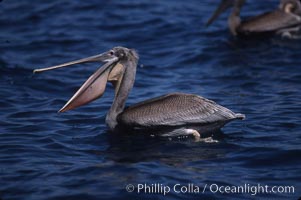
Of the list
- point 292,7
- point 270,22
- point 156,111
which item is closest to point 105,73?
point 156,111

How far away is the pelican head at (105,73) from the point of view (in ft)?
24.8

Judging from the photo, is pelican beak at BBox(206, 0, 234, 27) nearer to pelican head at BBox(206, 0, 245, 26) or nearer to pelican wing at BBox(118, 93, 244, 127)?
pelican head at BBox(206, 0, 245, 26)

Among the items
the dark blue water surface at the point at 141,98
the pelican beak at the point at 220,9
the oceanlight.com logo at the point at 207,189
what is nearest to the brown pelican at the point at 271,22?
the pelican beak at the point at 220,9

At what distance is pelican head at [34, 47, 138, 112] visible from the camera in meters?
7.57

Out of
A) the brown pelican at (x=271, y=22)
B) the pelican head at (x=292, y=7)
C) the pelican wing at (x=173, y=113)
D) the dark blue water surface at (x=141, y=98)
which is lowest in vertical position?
the dark blue water surface at (x=141, y=98)

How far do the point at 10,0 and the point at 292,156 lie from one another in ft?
31.1

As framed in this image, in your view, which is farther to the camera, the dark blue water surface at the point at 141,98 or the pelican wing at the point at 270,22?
the pelican wing at the point at 270,22

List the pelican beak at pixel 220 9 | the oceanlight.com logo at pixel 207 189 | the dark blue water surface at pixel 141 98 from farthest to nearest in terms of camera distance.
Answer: the pelican beak at pixel 220 9
the dark blue water surface at pixel 141 98
the oceanlight.com logo at pixel 207 189

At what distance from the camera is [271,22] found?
1260cm

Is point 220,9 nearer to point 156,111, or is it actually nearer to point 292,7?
point 292,7

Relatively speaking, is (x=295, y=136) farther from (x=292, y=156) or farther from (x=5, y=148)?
(x=5, y=148)

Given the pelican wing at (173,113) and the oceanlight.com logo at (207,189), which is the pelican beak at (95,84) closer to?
the pelican wing at (173,113)

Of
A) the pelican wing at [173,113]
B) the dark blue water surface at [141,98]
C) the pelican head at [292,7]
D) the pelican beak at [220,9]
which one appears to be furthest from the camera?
the pelican beak at [220,9]

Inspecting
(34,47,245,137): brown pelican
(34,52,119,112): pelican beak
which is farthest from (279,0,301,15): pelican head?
(34,52,119,112): pelican beak
